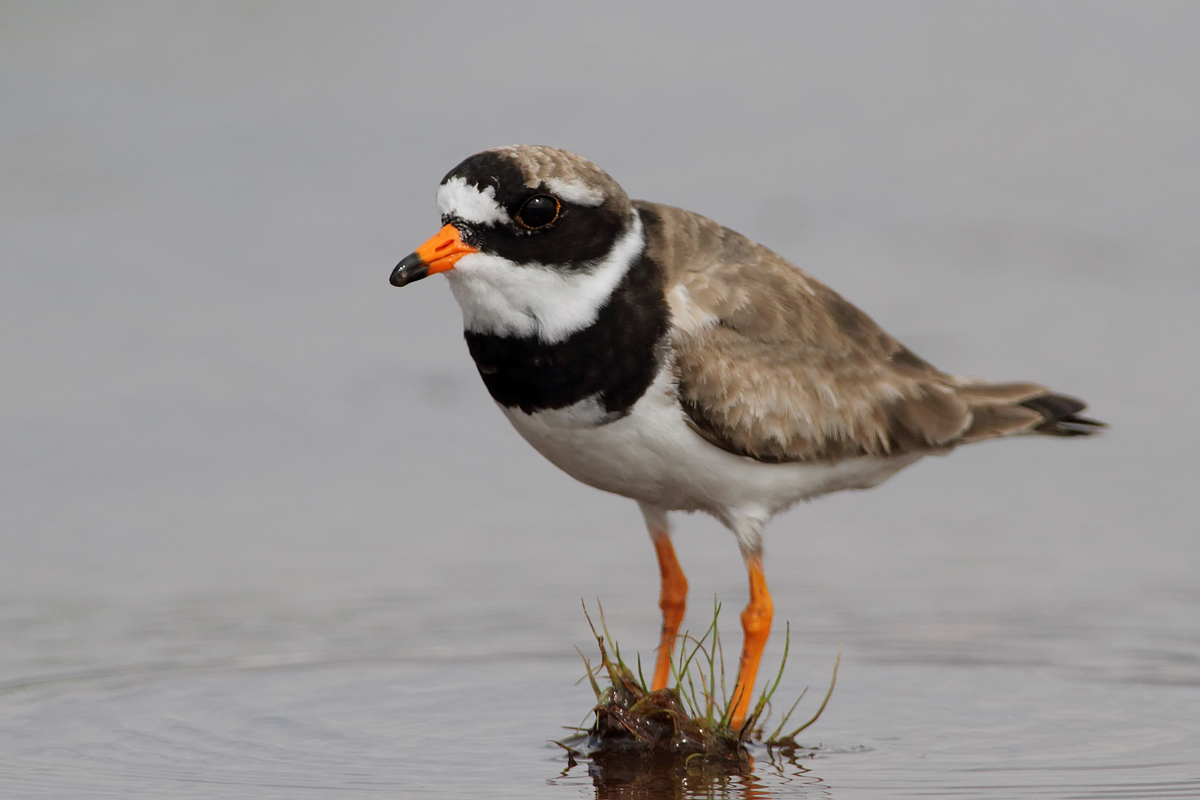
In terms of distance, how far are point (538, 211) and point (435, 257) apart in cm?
36

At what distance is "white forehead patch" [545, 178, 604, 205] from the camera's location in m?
5.63

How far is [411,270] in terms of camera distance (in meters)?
5.49

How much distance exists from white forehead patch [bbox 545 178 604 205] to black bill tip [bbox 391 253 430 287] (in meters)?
0.46

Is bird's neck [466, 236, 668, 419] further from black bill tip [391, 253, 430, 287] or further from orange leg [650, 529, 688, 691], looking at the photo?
orange leg [650, 529, 688, 691]

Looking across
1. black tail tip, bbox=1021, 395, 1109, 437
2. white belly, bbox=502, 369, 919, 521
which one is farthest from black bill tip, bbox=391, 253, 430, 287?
Result: black tail tip, bbox=1021, 395, 1109, 437

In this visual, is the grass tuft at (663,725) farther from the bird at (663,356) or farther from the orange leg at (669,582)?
the orange leg at (669,582)

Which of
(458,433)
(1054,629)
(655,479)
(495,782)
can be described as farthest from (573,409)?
(458,433)

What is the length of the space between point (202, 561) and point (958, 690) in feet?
10.6

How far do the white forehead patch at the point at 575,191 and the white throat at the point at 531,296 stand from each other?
7.6 inches

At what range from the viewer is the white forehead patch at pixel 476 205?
18.2ft

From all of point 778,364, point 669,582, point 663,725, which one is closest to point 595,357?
point 778,364

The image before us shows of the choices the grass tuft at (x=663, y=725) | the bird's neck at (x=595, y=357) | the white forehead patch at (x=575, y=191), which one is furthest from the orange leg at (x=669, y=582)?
the white forehead patch at (x=575, y=191)

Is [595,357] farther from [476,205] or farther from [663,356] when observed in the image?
[476,205]

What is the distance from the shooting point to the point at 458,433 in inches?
361
